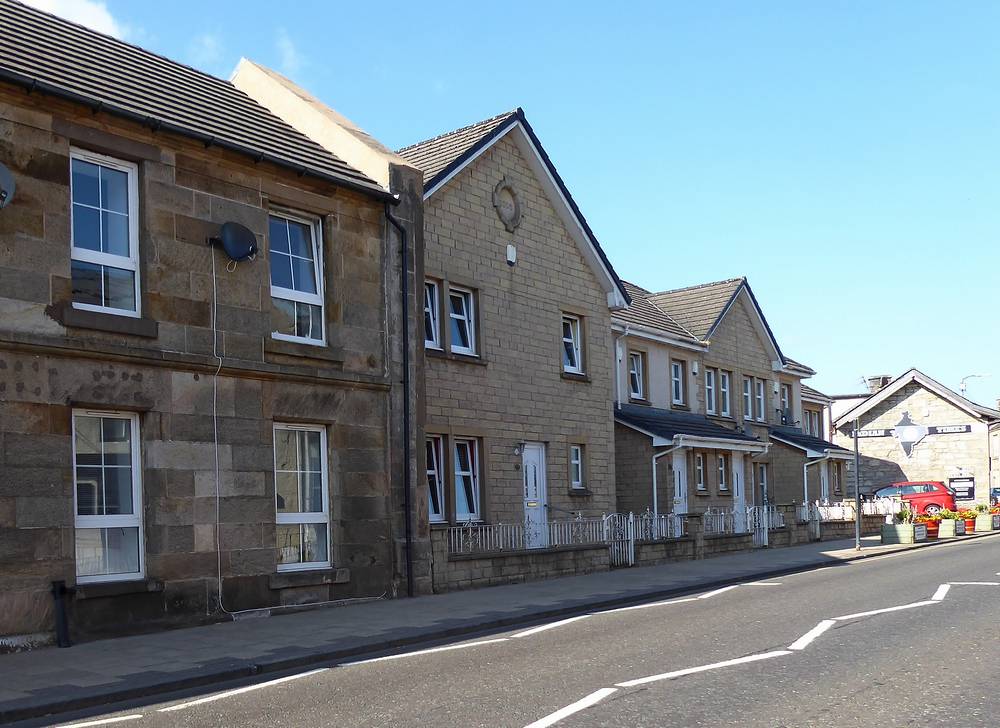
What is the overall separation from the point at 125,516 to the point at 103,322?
232 cm

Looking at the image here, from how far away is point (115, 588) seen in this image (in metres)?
12.6

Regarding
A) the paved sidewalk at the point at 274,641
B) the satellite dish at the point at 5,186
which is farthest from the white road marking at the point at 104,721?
the satellite dish at the point at 5,186

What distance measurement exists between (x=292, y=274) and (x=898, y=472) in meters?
44.6

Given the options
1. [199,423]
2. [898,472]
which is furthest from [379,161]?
[898,472]

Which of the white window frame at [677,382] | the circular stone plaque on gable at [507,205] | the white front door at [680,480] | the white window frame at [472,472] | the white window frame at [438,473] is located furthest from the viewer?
the white window frame at [677,382]

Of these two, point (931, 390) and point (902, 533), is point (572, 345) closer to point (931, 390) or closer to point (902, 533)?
point (902, 533)

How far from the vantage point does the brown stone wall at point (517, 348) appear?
68.3 ft

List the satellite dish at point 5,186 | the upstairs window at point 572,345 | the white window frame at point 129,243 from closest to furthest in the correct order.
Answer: the satellite dish at point 5,186 < the white window frame at point 129,243 < the upstairs window at point 572,345

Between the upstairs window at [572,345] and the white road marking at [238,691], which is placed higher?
the upstairs window at [572,345]

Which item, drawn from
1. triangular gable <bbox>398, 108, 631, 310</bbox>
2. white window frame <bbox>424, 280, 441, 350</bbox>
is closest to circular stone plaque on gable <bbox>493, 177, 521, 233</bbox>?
triangular gable <bbox>398, 108, 631, 310</bbox>

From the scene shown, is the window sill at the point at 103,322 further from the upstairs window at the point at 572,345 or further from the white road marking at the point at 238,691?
the upstairs window at the point at 572,345

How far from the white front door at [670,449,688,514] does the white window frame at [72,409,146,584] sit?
17.6m

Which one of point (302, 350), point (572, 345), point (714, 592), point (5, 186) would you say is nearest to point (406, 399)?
point (302, 350)

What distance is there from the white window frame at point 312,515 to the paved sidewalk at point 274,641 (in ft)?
2.41
